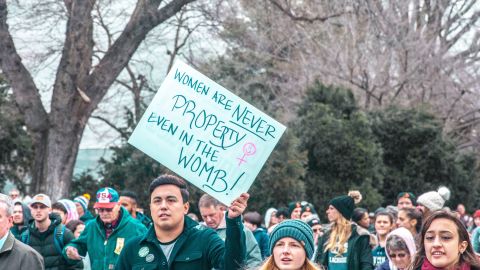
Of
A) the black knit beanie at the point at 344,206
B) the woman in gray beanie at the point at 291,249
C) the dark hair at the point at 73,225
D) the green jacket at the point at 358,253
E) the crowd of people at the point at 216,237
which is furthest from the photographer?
the dark hair at the point at 73,225

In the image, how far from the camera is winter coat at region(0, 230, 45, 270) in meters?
6.59

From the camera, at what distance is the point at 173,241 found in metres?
6.43

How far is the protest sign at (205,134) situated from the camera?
264 inches

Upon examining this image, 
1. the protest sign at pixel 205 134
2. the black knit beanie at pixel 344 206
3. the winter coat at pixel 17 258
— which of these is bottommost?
the winter coat at pixel 17 258

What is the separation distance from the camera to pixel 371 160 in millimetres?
25188

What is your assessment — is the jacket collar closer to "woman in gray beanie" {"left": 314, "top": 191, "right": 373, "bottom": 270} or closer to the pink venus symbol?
the pink venus symbol

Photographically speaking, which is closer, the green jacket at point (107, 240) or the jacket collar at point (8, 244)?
the jacket collar at point (8, 244)

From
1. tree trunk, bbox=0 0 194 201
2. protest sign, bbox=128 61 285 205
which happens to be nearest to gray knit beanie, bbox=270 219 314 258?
protest sign, bbox=128 61 285 205

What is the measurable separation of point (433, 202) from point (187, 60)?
22.7 metres

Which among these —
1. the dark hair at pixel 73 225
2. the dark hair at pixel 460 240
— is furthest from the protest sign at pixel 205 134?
the dark hair at pixel 73 225

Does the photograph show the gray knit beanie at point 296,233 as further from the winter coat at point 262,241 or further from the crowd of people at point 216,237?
the winter coat at point 262,241

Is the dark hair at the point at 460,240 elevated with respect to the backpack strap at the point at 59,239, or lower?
elevated

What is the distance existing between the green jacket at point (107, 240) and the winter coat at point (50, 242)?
158cm

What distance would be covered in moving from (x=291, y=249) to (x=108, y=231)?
14.0 ft
